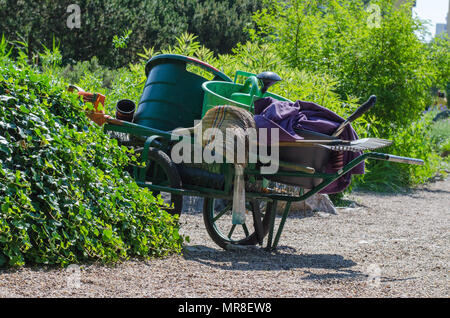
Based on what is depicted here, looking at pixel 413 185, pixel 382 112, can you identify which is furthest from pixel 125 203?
pixel 413 185

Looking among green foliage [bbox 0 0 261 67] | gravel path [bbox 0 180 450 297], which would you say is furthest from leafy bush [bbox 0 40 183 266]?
green foliage [bbox 0 0 261 67]

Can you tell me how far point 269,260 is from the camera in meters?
4.34

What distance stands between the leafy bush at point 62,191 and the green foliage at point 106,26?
5865 mm

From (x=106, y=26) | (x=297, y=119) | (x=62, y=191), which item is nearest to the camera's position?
(x=62, y=191)

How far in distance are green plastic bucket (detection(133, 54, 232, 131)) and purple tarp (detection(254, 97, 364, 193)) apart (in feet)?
1.86

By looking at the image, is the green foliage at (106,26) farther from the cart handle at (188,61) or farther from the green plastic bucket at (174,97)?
the green plastic bucket at (174,97)

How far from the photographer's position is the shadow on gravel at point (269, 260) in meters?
3.92

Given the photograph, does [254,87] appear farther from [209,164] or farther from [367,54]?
[367,54]

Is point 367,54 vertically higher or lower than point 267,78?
higher

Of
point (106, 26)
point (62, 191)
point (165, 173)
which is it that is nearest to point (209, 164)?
point (165, 173)

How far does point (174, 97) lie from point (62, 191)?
157 centimetres

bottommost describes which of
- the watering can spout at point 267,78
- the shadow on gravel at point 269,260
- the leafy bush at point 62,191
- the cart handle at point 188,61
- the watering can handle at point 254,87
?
the shadow on gravel at point 269,260

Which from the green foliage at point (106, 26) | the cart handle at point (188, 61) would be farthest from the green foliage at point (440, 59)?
the cart handle at point (188, 61)
